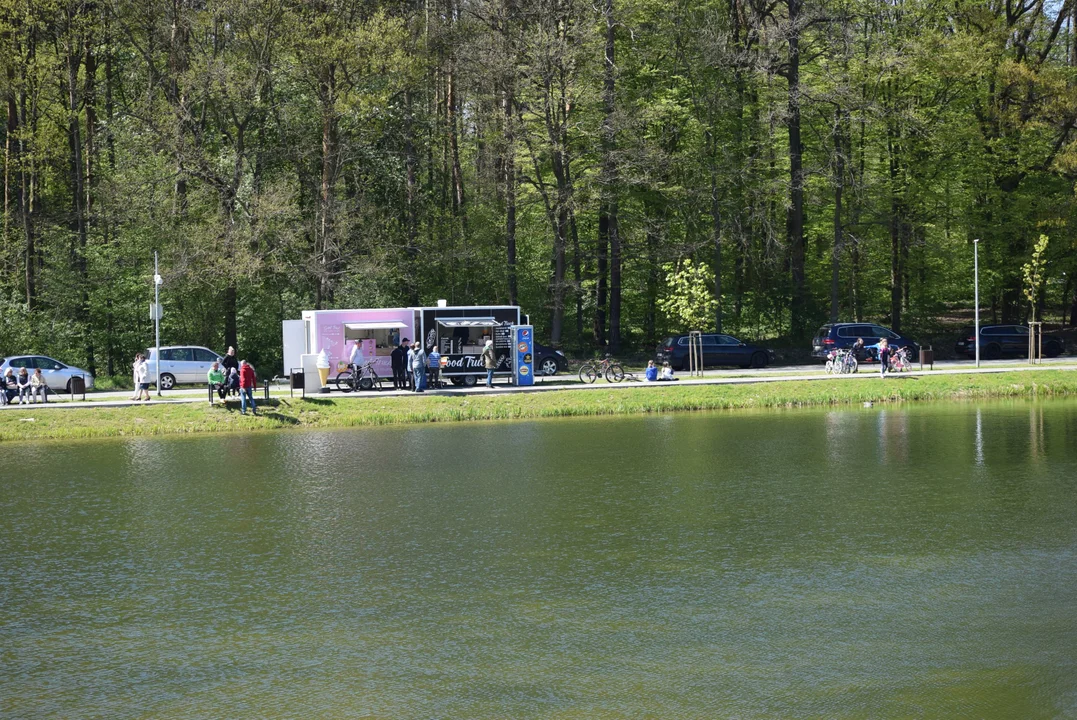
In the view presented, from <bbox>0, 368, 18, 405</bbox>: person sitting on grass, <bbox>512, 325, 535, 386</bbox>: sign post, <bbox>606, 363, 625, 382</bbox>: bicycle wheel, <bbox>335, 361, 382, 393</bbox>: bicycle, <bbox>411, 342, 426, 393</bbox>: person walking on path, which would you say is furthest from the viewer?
<bbox>606, 363, 625, 382</bbox>: bicycle wheel

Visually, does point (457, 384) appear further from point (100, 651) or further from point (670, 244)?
point (100, 651)

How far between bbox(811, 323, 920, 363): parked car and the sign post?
1502 cm

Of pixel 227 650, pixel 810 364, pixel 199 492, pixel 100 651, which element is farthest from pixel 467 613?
pixel 810 364

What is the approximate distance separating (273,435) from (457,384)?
9.23 metres

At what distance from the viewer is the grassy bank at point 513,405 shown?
30.8 metres

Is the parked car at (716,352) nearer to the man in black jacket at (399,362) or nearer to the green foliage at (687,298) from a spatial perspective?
the green foliage at (687,298)

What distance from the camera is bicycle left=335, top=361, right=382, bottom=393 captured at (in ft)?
118

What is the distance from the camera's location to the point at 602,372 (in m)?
38.8

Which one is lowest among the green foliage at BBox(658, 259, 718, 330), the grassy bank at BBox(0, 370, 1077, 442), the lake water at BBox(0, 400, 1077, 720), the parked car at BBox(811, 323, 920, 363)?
the lake water at BBox(0, 400, 1077, 720)

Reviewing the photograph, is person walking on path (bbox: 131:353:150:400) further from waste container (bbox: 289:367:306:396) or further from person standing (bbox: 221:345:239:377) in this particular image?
waste container (bbox: 289:367:306:396)

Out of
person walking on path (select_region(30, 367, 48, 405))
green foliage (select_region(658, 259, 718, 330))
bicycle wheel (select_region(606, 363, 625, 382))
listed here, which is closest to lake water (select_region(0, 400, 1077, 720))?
person walking on path (select_region(30, 367, 48, 405))

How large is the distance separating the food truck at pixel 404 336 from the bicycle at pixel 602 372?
8.01 feet

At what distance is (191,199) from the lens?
4331cm

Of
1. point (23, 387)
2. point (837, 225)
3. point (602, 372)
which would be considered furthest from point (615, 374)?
point (23, 387)
